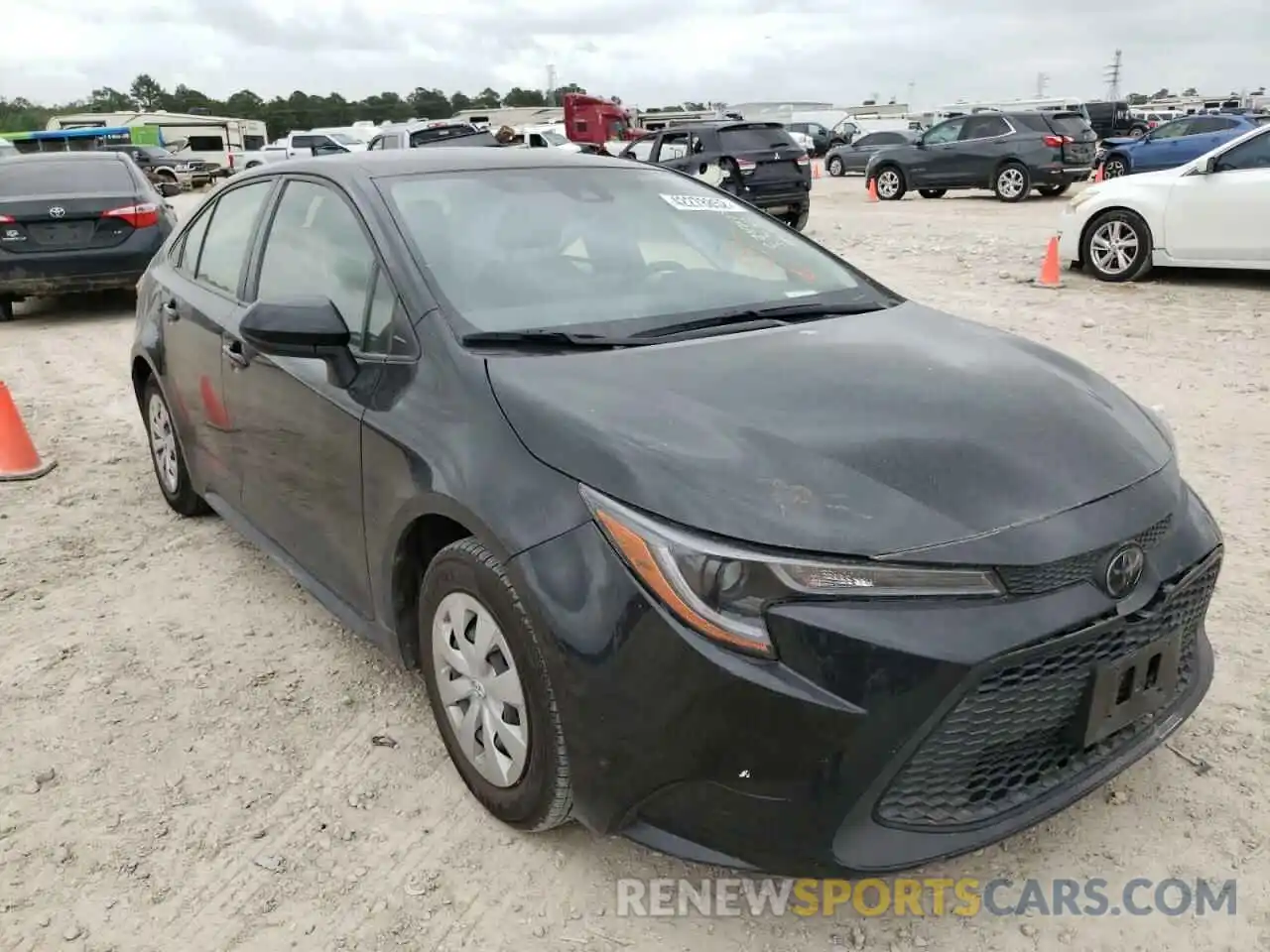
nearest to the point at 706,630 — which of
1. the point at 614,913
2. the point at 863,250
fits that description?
the point at 614,913

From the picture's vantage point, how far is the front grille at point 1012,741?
1.99 metres

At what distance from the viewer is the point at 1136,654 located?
2.16 meters

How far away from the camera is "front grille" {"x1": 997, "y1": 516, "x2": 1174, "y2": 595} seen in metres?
1.98

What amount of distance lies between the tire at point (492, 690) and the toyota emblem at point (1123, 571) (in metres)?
1.16

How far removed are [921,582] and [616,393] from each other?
32.2 inches

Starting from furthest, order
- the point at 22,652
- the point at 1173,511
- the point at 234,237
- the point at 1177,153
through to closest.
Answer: the point at 1177,153 < the point at 234,237 < the point at 22,652 < the point at 1173,511

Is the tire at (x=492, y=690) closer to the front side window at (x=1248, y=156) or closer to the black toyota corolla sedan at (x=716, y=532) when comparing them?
the black toyota corolla sedan at (x=716, y=532)

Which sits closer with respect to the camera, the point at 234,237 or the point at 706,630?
the point at 706,630

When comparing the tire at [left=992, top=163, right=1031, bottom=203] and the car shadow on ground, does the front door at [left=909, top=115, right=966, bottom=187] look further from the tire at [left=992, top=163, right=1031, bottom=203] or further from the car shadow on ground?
the car shadow on ground

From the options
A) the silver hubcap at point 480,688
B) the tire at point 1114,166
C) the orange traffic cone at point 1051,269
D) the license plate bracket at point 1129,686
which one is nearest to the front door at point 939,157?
the tire at point 1114,166

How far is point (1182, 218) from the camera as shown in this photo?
937 cm

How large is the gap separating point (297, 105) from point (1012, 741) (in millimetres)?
95932

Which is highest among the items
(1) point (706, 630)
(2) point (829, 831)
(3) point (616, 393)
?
(3) point (616, 393)

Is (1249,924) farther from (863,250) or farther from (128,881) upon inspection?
(863,250)
